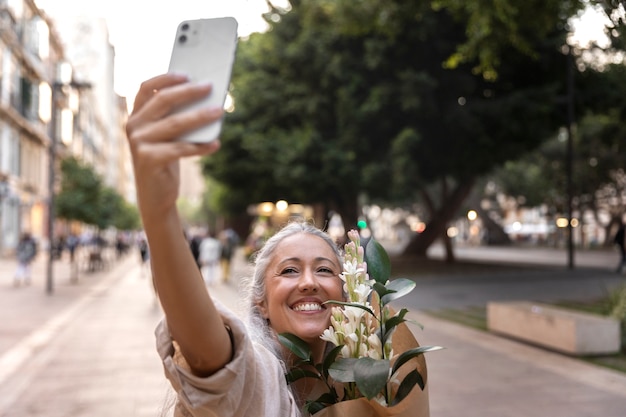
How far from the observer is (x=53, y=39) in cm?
4816

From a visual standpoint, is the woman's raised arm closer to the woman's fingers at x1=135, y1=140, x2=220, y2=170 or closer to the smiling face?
the woman's fingers at x1=135, y1=140, x2=220, y2=170

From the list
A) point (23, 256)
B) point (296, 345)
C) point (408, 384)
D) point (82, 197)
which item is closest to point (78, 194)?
point (82, 197)

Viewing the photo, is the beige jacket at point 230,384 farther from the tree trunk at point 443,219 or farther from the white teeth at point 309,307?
the tree trunk at point 443,219

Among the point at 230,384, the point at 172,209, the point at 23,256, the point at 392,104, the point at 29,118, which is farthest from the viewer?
the point at 29,118

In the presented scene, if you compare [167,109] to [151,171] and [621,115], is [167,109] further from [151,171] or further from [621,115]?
[621,115]

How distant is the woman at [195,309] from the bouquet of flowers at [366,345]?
4.4 inches

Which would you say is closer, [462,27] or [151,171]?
[151,171]

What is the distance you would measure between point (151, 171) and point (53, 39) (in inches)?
2088

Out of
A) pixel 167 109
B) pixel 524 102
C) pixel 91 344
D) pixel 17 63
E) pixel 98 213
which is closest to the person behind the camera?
pixel 167 109

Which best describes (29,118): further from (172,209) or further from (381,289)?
(172,209)

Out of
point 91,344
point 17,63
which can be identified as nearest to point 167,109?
point 91,344

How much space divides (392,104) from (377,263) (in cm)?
1871

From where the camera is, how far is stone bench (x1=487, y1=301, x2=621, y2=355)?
303 inches

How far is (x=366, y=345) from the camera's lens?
152 cm
